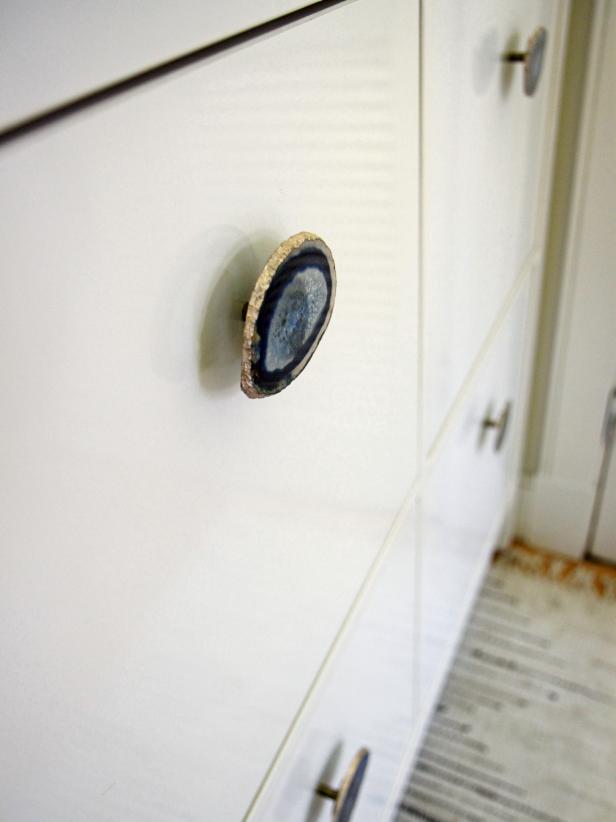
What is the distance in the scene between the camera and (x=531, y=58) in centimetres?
58

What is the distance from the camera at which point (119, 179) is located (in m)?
0.21

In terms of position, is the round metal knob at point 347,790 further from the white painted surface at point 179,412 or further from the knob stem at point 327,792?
the white painted surface at point 179,412

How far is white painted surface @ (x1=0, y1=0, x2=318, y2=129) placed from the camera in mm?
176

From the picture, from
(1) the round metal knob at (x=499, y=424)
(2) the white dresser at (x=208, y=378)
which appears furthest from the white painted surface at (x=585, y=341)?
(2) the white dresser at (x=208, y=378)

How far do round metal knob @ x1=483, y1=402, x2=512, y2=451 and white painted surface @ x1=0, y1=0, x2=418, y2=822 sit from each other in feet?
1.40

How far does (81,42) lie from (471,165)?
40cm

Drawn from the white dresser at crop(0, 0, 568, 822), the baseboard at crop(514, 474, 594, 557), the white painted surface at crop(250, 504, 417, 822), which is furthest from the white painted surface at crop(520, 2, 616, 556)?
the white painted surface at crop(250, 504, 417, 822)

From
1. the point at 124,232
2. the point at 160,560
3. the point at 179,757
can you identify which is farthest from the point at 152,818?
the point at 124,232

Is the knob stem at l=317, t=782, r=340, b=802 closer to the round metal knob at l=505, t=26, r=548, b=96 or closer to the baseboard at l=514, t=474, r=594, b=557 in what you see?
the round metal knob at l=505, t=26, r=548, b=96

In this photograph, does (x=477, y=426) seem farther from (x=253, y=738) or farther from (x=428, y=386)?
(x=253, y=738)

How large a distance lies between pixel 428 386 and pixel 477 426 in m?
0.25

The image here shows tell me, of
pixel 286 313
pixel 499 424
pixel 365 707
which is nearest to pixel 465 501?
pixel 499 424

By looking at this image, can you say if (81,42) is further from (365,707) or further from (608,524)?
(608,524)

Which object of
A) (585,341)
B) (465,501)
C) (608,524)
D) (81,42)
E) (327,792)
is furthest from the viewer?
(608,524)
